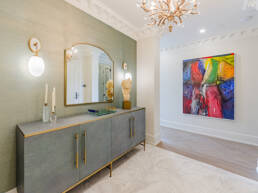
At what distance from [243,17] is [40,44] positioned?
11.9 ft

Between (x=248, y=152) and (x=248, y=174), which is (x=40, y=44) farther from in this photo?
(x=248, y=152)

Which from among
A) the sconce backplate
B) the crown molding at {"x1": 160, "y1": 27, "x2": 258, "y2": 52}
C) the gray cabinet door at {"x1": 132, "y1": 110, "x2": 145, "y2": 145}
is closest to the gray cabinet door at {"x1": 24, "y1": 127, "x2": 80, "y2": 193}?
the sconce backplate

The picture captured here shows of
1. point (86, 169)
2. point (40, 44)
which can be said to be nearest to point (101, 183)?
point (86, 169)

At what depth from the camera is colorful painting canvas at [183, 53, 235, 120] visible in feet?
9.98

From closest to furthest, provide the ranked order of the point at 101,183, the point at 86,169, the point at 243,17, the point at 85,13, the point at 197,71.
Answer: the point at 86,169, the point at 101,183, the point at 85,13, the point at 243,17, the point at 197,71

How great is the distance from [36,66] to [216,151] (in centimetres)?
342

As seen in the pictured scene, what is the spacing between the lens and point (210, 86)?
129 inches

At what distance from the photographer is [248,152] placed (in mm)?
2479

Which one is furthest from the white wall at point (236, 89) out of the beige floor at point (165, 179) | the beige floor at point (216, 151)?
the beige floor at point (165, 179)

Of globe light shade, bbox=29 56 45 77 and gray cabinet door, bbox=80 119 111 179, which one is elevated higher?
globe light shade, bbox=29 56 45 77

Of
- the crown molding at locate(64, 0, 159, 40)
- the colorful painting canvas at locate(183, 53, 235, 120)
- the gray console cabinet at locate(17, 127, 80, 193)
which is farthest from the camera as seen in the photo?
the colorful painting canvas at locate(183, 53, 235, 120)

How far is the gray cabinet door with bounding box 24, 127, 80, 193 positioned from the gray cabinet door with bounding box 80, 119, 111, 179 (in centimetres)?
9

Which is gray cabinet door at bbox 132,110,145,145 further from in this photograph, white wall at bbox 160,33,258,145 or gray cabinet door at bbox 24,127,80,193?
white wall at bbox 160,33,258,145

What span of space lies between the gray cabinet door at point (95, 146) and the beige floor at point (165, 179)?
28 cm
